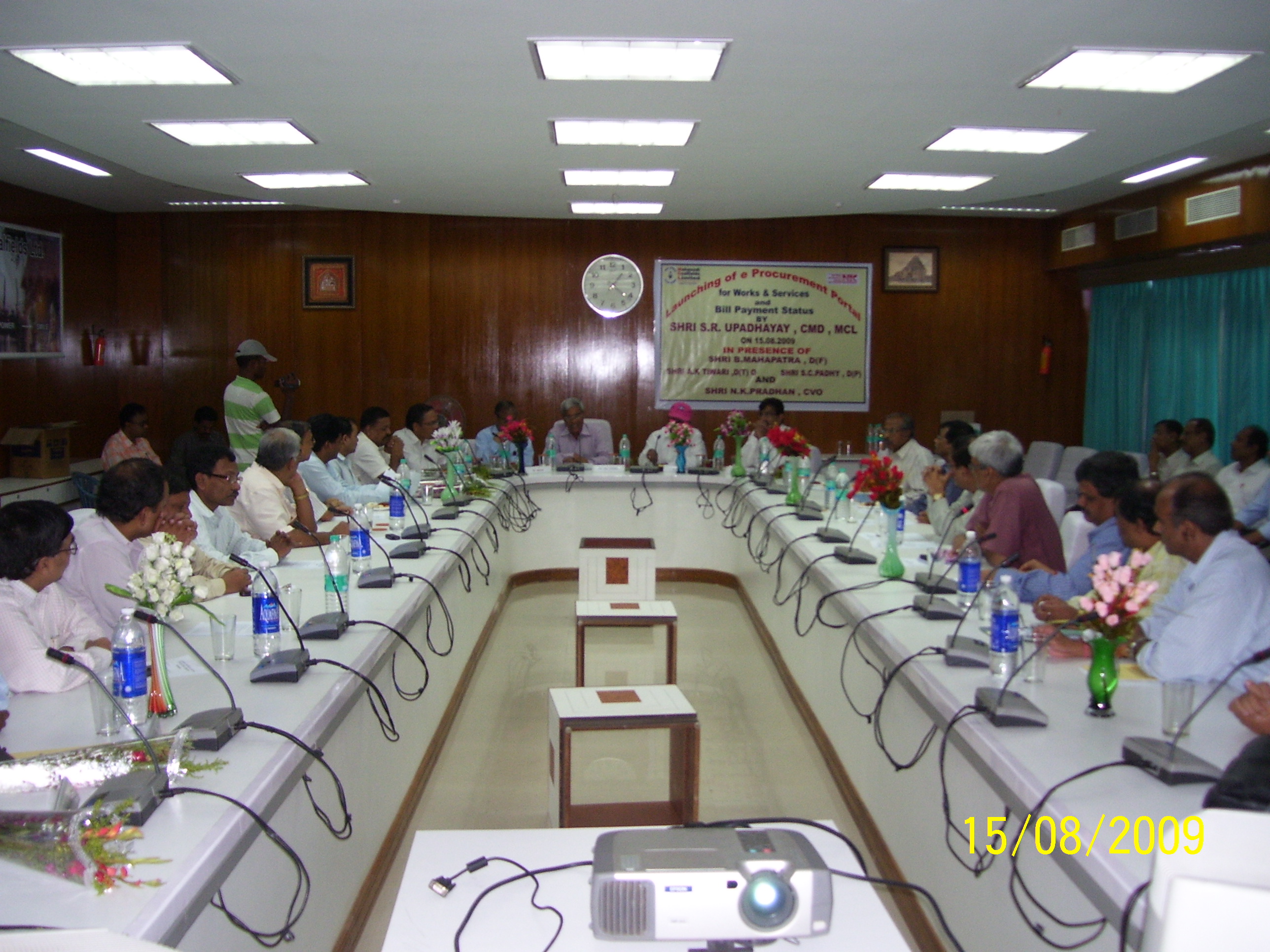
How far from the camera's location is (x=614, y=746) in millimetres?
3816

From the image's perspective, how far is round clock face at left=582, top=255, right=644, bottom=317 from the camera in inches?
317

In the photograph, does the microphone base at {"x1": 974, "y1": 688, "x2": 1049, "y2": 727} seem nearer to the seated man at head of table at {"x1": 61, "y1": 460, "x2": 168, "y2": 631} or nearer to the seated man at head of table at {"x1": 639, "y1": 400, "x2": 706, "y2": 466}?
the seated man at head of table at {"x1": 61, "y1": 460, "x2": 168, "y2": 631}

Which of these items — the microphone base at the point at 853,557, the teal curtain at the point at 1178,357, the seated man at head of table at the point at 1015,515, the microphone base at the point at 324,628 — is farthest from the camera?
the teal curtain at the point at 1178,357

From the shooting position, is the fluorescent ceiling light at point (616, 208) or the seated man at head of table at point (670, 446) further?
the fluorescent ceiling light at point (616, 208)

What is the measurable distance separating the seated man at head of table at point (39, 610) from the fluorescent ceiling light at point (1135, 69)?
3.55 metres

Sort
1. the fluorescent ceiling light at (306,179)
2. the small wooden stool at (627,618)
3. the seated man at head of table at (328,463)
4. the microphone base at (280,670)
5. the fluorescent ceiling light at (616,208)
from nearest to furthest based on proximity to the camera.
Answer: the microphone base at (280,670)
the small wooden stool at (627,618)
the seated man at head of table at (328,463)
the fluorescent ceiling light at (306,179)
the fluorescent ceiling light at (616,208)

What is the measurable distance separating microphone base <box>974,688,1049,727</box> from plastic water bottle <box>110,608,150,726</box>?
1.70 m

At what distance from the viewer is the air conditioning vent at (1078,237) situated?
7.45 m

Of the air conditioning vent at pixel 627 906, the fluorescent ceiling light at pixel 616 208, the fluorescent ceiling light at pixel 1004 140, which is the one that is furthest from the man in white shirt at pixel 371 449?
the air conditioning vent at pixel 627 906

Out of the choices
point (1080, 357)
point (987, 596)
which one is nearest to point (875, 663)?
point (987, 596)

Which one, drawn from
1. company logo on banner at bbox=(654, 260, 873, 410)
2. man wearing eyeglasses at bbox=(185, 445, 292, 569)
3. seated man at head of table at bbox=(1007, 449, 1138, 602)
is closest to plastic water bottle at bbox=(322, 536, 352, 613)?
man wearing eyeglasses at bbox=(185, 445, 292, 569)

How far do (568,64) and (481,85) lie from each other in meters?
0.45

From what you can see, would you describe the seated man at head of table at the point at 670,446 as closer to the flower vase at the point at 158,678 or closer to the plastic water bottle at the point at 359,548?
the plastic water bottle at the point at 359,548

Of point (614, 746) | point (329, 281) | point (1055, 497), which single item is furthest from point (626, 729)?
point (329, 281)
